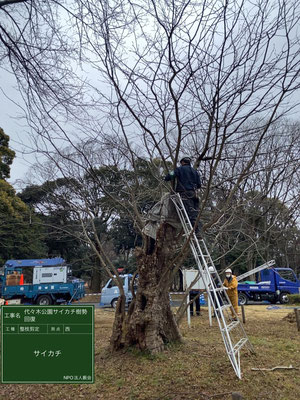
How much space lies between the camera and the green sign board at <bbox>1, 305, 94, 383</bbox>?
2.86 metres

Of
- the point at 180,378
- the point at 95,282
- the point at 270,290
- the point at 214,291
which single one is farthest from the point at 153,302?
the point at 95,282

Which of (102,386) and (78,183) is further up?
(78,183)

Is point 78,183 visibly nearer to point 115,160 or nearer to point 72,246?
point 115,160

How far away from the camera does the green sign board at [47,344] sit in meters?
2.86

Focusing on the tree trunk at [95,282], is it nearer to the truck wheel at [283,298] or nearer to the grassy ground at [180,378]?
the truck wheel at [283,298]

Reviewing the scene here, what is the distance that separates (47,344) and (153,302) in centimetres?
253

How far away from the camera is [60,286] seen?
17391mm

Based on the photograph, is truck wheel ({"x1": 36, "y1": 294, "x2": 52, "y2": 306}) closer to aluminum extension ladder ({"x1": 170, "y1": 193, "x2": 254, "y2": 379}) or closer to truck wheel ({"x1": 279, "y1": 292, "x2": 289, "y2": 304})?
truck wheel ({"x1": 279, "y1": 292, "x2": 289, "y2": 304})

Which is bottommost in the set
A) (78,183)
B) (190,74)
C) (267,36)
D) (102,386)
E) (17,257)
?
(102,386)

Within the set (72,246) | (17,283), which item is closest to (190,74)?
(17,283)

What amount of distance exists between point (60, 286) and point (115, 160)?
12561mm

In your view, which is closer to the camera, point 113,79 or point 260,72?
point 260,72

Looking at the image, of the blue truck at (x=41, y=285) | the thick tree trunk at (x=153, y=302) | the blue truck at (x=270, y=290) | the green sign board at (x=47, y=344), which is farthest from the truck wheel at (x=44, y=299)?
the green sign board at (x=47, y=344)

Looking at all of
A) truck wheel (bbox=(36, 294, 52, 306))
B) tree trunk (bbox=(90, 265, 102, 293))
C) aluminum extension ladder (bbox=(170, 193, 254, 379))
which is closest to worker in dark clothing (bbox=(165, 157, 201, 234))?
aluminum extension ladder (bbox=(170, 193, 254, 379))
